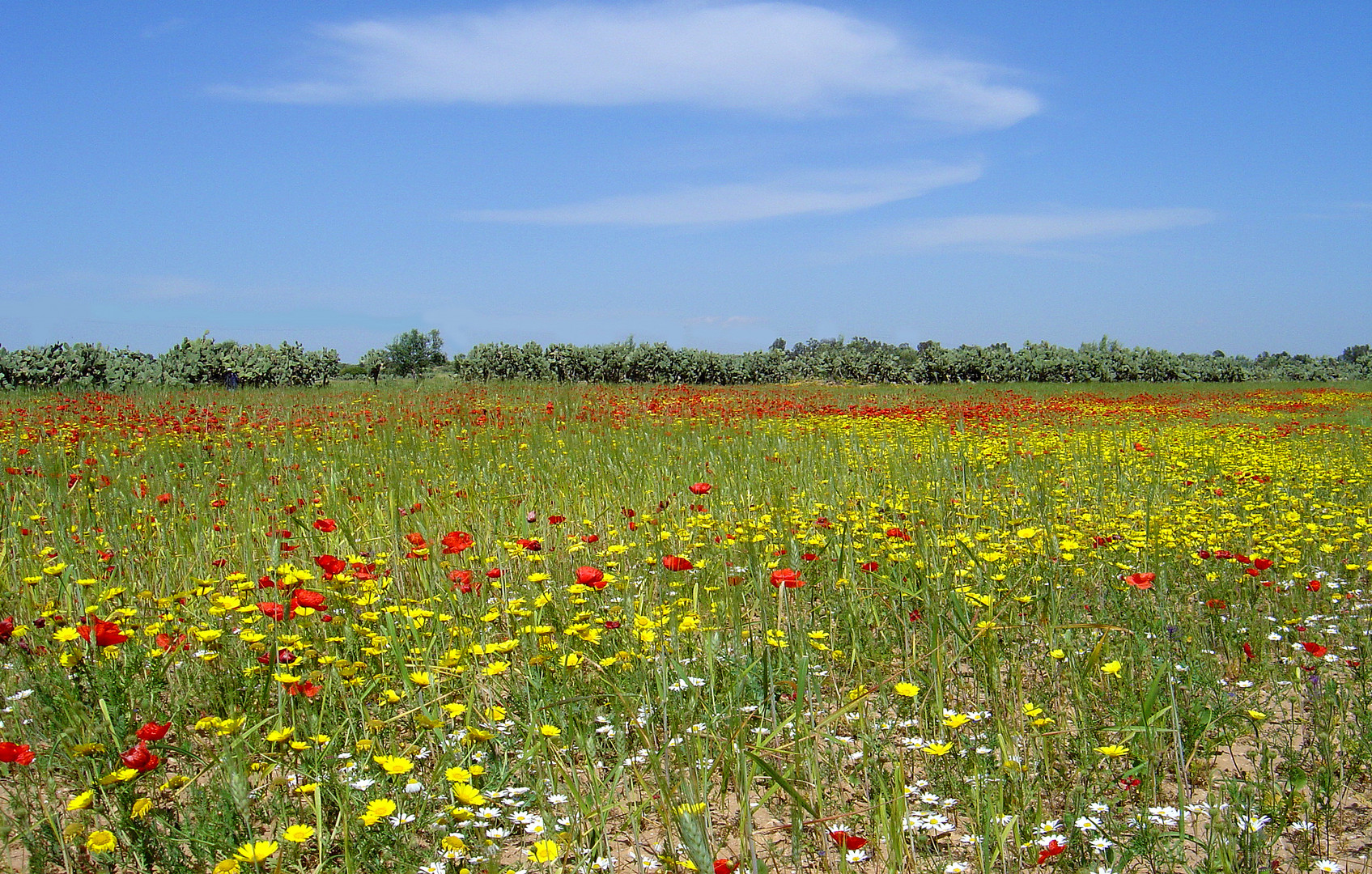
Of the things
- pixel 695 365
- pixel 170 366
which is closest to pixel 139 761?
pixel 170 366

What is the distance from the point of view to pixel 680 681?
2.65m

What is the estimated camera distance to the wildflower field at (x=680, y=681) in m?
2.02

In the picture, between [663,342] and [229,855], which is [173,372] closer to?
[663,342]

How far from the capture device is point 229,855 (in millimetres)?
1938

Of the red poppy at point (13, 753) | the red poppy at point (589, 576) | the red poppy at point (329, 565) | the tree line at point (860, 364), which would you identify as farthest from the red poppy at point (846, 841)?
the tree line at point (860, 364)

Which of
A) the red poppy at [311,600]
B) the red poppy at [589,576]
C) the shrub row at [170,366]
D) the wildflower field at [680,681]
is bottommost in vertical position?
the wildflower field at [680,681]

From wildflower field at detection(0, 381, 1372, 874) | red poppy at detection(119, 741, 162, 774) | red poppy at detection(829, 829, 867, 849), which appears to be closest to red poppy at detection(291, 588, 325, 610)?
wildflower field at detection(0, 381, 1372, 874)

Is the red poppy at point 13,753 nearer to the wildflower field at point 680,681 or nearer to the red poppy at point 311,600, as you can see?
the wildflower field at point 680,681

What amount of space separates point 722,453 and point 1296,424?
10138 millimetres

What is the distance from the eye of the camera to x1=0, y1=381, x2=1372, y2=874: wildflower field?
2.02 metres

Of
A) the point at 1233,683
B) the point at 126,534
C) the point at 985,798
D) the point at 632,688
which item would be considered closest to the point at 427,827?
the point at 632,688

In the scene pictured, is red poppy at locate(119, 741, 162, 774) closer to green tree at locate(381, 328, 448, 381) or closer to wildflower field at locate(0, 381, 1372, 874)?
wildflower field at locate(0, 381, 1372, 874)

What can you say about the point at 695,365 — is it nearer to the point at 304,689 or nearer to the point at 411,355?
the point at 411,355

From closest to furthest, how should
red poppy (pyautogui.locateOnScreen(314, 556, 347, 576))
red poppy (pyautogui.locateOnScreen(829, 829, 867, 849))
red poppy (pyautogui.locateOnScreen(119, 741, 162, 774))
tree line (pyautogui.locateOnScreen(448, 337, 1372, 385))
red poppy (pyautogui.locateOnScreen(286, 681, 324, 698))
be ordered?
red poppy (pyautogui.locateOnScreen(829, 829, 867, 849)) → red poppy (pyautogui.locateOnScreen(119, 741, 162, 774)) → red poppy (pyautogui.locateOnScreen(286, 681, 324, 698)) → red poppy (pyautogui.locateOnScreen(314, 556, 347, 576)) → tree line (pyautogui.locateOnScreen(448, 337, 1372, 385))
